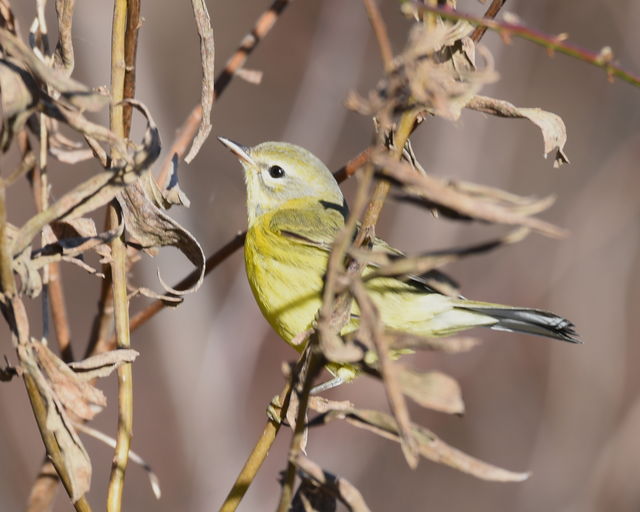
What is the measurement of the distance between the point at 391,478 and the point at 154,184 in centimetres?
664

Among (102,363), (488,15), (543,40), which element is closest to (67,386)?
(102,363)

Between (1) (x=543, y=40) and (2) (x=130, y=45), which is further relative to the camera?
(2) (x=130, y=45)

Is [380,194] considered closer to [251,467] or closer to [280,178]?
[251,467]

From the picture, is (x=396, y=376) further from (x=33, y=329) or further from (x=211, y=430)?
(x=33, y=329)

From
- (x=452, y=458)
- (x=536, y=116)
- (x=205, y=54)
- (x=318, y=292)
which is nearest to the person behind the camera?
(x=452, y=458)

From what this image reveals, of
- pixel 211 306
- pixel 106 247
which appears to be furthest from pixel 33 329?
pixel 106 247

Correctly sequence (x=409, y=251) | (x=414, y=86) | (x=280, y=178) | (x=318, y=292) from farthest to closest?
(x=409, y=251), (x=280, y=178), (x=318, y=292), (x=414, y=86)

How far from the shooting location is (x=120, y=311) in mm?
1511

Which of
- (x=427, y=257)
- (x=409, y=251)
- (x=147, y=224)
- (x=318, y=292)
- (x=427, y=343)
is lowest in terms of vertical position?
(x=409, y=251)

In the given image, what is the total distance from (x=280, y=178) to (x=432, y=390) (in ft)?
8.29

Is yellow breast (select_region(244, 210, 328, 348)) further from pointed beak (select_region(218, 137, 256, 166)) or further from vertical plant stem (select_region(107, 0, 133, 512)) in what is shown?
vertical plant stem (select_region(107, 0, 133, 512))

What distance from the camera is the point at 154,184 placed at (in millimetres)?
1669

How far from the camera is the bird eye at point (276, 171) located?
3567 mm

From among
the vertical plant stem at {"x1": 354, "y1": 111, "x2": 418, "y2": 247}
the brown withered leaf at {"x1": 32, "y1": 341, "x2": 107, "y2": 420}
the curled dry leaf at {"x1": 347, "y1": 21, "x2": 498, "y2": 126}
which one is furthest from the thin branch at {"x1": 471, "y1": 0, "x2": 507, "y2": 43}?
the brown withered leaf at {"x1": 32, "y1": 341, "x2": 107, "y2": 420}
